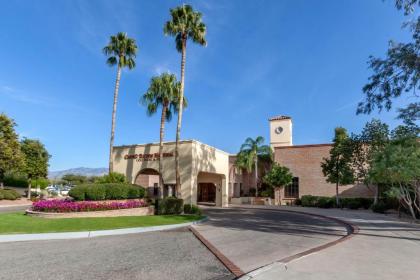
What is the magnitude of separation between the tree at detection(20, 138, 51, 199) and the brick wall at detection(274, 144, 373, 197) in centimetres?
2757

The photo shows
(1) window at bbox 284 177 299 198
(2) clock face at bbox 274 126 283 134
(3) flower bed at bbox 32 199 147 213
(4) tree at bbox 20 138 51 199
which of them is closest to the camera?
(3) flower bed at bbox 32 199 147 213

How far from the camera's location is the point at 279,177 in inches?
1387

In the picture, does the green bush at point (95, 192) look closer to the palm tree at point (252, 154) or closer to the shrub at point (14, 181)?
the palm tree at point (252, 154)

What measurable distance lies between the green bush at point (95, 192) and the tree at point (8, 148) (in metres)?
19.4

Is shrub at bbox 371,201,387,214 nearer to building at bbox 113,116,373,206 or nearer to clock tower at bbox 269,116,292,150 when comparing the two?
building at bbox 113,116,373,206

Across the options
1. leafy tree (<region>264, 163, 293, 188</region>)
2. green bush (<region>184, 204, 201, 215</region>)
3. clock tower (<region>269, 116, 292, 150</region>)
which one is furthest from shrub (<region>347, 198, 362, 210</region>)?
green bush (<region>184, 204, 201, 215</region>)

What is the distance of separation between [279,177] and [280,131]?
1065cm

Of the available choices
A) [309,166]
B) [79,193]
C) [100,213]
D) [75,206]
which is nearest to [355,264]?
[100,213]

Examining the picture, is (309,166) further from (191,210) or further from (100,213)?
(100,213)

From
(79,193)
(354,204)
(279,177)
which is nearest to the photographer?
(79,193)

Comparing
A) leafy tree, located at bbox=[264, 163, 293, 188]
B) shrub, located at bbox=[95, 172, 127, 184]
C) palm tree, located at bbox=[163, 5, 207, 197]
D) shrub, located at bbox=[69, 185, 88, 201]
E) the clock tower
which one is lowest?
shrub, located at bbox=[69, 185, 88, 201]

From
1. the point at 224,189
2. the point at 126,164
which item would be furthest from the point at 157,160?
the point at 224,189

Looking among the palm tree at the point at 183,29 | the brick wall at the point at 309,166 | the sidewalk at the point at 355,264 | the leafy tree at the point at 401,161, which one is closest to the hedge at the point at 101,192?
the palm tree at the point at 183,29

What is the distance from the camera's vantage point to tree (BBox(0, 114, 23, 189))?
33750mm
